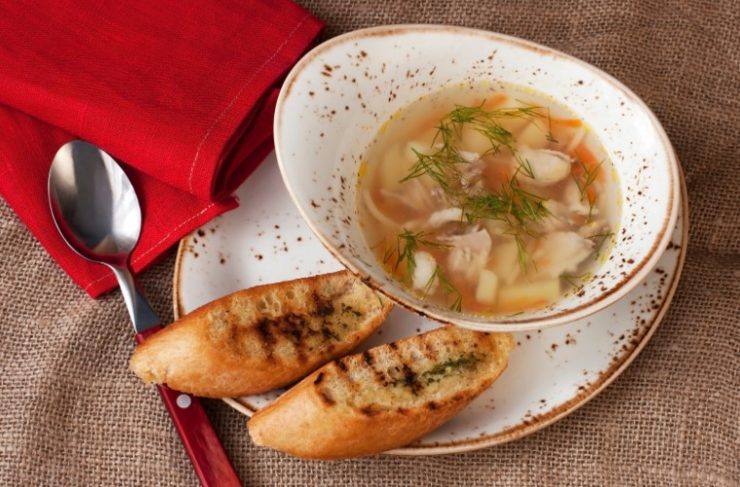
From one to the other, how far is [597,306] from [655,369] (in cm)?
51

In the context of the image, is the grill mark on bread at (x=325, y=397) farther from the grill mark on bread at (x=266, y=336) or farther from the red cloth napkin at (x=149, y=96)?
the red cloth napkin at (x=149, y=96)

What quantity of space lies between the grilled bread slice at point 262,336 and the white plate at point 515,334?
97 mm

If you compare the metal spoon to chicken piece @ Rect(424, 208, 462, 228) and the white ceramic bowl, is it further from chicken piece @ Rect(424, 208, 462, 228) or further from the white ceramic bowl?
chicken piece @ Rect(424, 208, 462, 228)

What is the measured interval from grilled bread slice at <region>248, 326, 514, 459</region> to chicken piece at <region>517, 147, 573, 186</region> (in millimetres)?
426

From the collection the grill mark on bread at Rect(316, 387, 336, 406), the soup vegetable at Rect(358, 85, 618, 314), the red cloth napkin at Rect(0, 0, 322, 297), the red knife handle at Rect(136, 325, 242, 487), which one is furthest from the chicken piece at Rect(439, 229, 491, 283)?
the red knife handle at Rect(136, 325, 242, 487)

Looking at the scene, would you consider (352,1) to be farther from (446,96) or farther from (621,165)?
(621,165)

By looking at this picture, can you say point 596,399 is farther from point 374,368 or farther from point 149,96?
point 149,96

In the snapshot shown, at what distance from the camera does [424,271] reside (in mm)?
2246

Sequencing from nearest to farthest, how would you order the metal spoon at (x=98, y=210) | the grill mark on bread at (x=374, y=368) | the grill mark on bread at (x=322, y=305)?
the grill mark on bread at (x=374, y=368), the grill mark on bread at (x=322, y=305), the metal spoon at (x=98, y=210)

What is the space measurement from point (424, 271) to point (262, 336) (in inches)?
17.1

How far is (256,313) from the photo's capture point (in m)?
2.28

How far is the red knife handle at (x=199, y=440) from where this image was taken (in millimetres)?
A: 2328

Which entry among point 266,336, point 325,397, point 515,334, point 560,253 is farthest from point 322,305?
point 560,253

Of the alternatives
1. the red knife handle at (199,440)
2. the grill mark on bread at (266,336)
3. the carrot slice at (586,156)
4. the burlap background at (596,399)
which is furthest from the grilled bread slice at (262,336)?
the carrot slice at (586,156)
